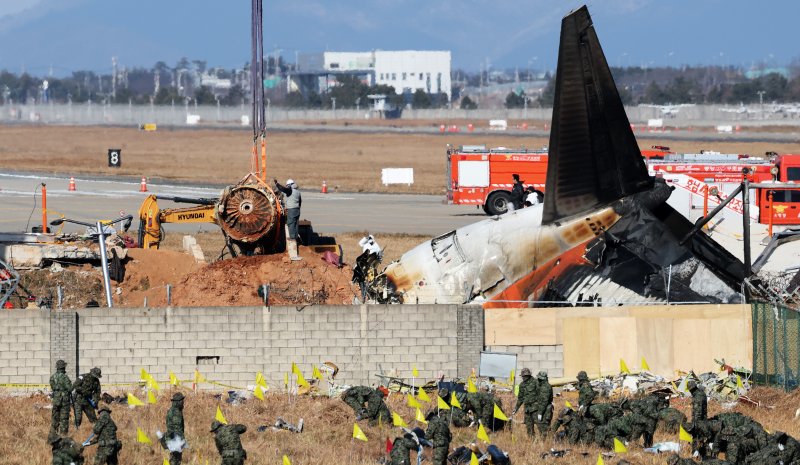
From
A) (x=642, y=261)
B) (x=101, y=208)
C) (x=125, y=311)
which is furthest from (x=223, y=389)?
(x=101, y=208)

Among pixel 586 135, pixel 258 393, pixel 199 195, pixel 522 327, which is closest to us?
pixel 258 393

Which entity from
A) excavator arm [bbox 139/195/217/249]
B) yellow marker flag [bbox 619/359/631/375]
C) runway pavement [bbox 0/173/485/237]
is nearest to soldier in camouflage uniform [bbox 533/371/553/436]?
yellow marker flag [bbox 619/359/631/375]

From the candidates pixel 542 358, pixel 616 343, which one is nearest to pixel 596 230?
pixel 616 343

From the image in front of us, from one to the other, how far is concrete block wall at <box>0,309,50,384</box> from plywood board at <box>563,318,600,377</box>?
31.9 feet

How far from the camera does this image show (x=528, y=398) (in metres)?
19.9

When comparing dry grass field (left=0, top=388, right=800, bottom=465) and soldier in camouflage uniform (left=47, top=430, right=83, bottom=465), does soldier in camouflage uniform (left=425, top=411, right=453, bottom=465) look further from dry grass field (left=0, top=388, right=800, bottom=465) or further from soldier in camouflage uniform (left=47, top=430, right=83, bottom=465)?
soldier in camouflage uniform (left=47, top=430, right=83, bottom=465)

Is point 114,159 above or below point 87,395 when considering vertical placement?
above

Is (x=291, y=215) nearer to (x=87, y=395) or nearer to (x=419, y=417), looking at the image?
(x=87, y=395)

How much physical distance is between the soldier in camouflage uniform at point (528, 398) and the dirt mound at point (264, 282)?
8.10 metres

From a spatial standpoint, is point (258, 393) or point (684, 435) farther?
point (258, 393)

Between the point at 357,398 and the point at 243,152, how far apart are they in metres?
85.0

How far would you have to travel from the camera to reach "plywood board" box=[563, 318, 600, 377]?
23.4 m

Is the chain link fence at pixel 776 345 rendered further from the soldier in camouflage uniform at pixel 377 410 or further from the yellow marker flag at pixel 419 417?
the soldier in camouflage uniform at pixel 377 410

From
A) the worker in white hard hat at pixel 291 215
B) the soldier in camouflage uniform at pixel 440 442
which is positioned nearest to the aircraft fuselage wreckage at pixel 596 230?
the worker in white hard hat at pixel 291 215
